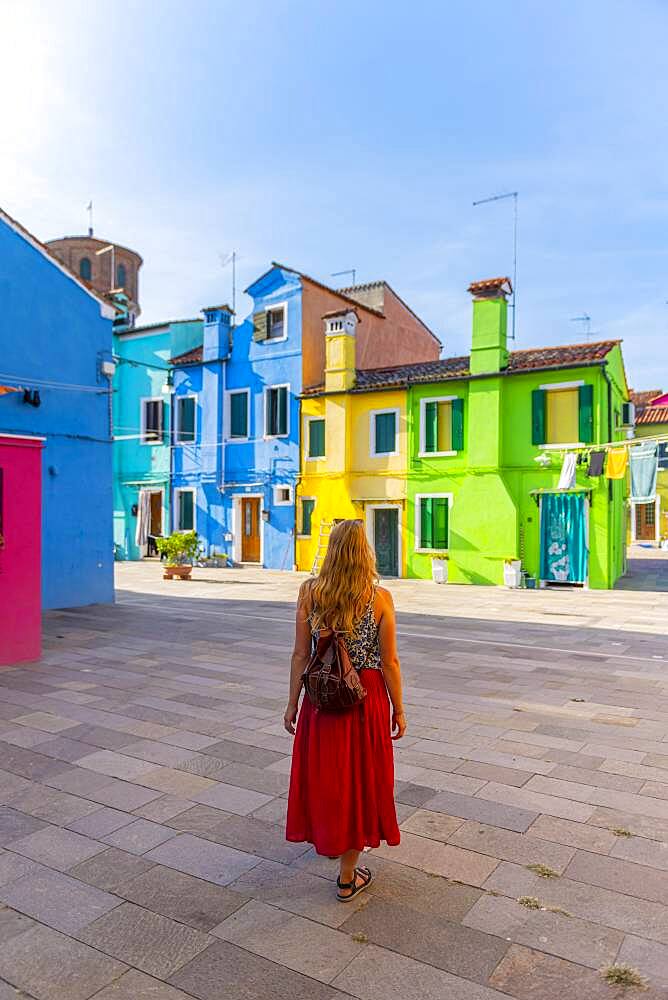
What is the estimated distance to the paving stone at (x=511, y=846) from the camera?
3.62 metres

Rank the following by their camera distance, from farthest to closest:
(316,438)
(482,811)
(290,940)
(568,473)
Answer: (316,438) → (568,473) → (482,811) → (290,940)

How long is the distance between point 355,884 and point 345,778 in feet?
1.80

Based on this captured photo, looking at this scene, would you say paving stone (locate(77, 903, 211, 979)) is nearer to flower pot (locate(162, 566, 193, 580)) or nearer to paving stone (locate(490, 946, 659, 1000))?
paving stone (locate(490, 946, 659, 1000))

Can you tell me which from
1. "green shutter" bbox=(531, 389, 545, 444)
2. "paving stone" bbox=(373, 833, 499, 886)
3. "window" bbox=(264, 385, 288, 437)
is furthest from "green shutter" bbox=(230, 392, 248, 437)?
"paving stone" bbox=(373, 833, 499, 886)

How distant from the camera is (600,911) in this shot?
313cm

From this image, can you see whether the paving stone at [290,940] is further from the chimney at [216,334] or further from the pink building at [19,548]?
the chimney at [216,334]

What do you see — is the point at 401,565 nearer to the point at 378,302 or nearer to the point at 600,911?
the point at 378,302

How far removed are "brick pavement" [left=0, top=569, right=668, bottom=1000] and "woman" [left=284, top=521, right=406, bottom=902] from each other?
31cm

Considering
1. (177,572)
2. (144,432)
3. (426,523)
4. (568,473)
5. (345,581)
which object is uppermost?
(144,432)

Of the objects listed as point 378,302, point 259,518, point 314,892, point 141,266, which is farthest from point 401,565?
point 141,266

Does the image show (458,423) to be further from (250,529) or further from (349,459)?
(250,529)

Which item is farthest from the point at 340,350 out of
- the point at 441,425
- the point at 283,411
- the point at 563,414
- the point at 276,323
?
the point at 563,414

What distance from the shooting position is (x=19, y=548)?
26.9 feet

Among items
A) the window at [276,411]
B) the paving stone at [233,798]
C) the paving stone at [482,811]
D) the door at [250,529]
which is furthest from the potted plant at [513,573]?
the paving stone at [233,798]
